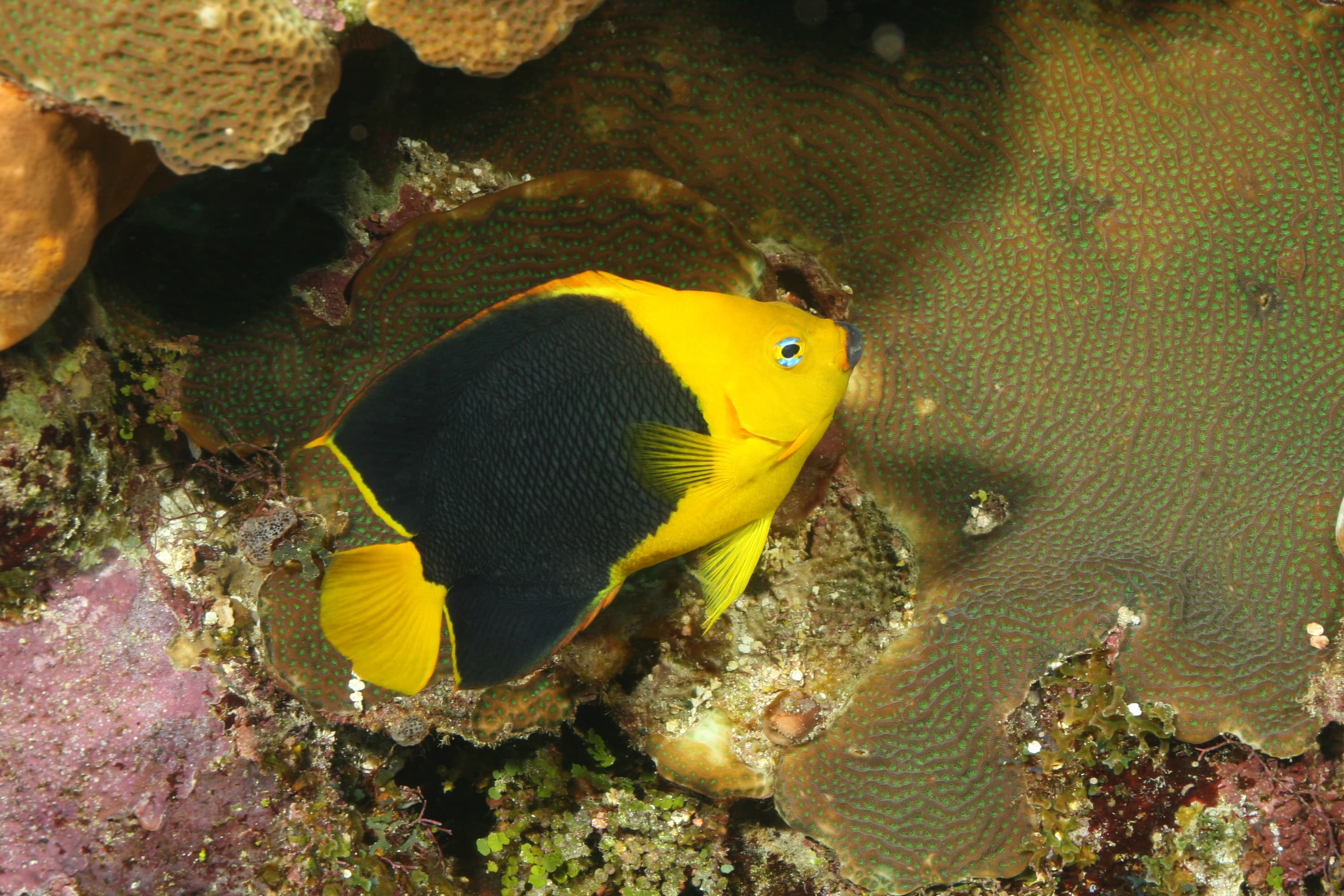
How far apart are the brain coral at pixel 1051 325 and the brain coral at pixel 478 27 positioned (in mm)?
575

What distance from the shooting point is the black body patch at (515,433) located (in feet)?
5.77

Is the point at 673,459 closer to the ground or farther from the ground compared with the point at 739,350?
closer to the ground

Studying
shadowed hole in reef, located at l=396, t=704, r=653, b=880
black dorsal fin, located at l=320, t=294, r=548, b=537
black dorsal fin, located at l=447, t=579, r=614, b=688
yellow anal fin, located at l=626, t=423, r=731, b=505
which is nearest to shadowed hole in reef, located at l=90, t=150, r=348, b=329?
black dorsal fin, located at l=320, t=294, r=548, b=537

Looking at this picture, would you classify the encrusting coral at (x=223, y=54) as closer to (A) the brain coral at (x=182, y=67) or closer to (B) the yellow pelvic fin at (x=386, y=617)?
(A) the brain coral at (x=182, y=67)

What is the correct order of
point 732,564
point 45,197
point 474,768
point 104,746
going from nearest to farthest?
point 45,197
point 732,564
point 104,746
point 474,768

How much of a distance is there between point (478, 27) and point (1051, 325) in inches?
80.6

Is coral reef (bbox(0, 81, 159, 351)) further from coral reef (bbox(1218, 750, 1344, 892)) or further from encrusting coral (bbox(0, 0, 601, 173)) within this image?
coral reef (bbox(1218, 750, 1344, 892))

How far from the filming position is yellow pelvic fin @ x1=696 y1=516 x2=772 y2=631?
6.61ft

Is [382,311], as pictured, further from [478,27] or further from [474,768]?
[474,768]

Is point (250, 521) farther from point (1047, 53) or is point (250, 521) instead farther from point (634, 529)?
point (1047, 53)

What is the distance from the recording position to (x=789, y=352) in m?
1.78

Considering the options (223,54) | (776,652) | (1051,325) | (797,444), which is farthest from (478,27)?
(776,652)

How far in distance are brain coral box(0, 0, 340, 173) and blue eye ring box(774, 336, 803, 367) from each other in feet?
4.11

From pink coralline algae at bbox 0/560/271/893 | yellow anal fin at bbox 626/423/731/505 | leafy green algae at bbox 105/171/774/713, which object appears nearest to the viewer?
yellow anal fin at bbox 626/423/731/505
